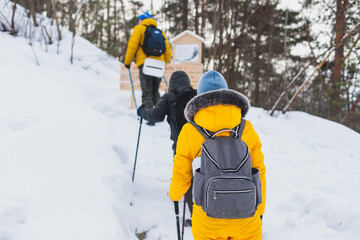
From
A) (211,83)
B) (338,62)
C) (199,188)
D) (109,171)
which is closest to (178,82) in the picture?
(211,83)

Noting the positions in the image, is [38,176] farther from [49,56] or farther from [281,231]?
[49,56]

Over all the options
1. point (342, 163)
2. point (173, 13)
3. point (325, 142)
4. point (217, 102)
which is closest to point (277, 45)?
point (173, 13)

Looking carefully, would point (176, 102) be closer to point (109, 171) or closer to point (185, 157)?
point (185, 157)

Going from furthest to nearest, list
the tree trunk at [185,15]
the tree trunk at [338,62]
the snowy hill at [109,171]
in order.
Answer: the tree trunk at [185,15]
the tree trunk at [338,62]
the snowy hill at [109,171]

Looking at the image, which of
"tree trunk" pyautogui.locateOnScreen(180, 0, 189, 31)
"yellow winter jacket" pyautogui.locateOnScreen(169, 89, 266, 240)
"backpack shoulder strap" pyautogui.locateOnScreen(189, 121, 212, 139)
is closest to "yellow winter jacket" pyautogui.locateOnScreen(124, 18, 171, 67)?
"yellow winter jacket" pyautogui.locateOnScreen(169, 89, 266, 240)

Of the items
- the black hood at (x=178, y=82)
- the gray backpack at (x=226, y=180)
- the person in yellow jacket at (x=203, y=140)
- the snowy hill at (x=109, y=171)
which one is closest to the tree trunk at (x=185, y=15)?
the snowy hill at (x=109, y=171)

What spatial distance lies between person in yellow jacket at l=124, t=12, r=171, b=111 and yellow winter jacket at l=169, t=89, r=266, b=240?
374 centimetres

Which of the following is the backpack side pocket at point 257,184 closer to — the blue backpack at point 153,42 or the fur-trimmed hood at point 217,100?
the fur-trimmed hood at point 217,100

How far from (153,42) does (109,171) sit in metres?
2.83

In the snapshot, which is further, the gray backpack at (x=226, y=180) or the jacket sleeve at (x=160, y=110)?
the jacket sleeve at (x=160, y=110)

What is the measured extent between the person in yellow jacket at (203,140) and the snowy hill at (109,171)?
42.7 inches

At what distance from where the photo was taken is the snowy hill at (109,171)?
238 centimetres

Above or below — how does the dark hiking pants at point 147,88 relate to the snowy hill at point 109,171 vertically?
above

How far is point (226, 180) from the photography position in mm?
1490
